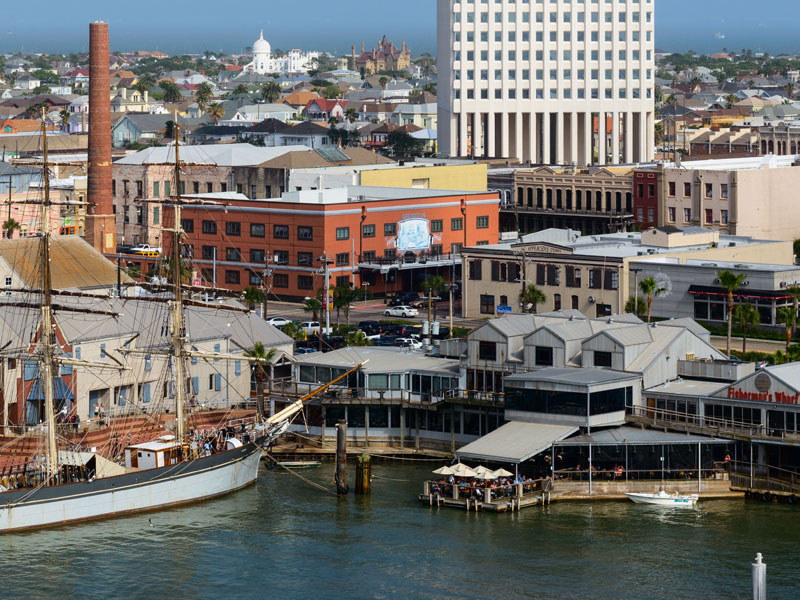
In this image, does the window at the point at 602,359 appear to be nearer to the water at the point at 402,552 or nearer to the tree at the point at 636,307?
the water at the point at 402,552

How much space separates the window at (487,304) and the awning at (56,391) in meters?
39.7

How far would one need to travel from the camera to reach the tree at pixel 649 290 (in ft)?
347

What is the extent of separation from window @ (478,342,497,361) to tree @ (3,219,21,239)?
65.3 meters

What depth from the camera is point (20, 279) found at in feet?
353

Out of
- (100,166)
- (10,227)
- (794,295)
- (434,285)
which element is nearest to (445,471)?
(794,295)

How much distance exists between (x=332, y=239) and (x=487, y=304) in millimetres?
17420

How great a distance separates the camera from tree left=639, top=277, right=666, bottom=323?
106m

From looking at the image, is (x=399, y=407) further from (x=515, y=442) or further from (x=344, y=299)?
(x=344, y=299)

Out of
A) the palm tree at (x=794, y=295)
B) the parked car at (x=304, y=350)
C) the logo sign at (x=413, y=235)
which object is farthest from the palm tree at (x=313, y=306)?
the palm tree at (x=794, y=295)

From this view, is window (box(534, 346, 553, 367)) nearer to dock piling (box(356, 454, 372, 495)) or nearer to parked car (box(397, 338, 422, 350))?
dock piling (box(356, 454, 372, 495))

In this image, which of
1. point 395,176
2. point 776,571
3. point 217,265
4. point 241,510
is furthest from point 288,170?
point 776,571

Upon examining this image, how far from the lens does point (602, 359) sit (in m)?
79.1

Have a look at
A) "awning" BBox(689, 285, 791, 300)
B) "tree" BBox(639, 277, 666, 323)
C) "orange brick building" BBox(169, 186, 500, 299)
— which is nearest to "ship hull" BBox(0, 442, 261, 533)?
"tree" BBox(639, 277, 666, 323)

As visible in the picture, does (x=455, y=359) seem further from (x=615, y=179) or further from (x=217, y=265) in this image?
(x=615, y=179)
